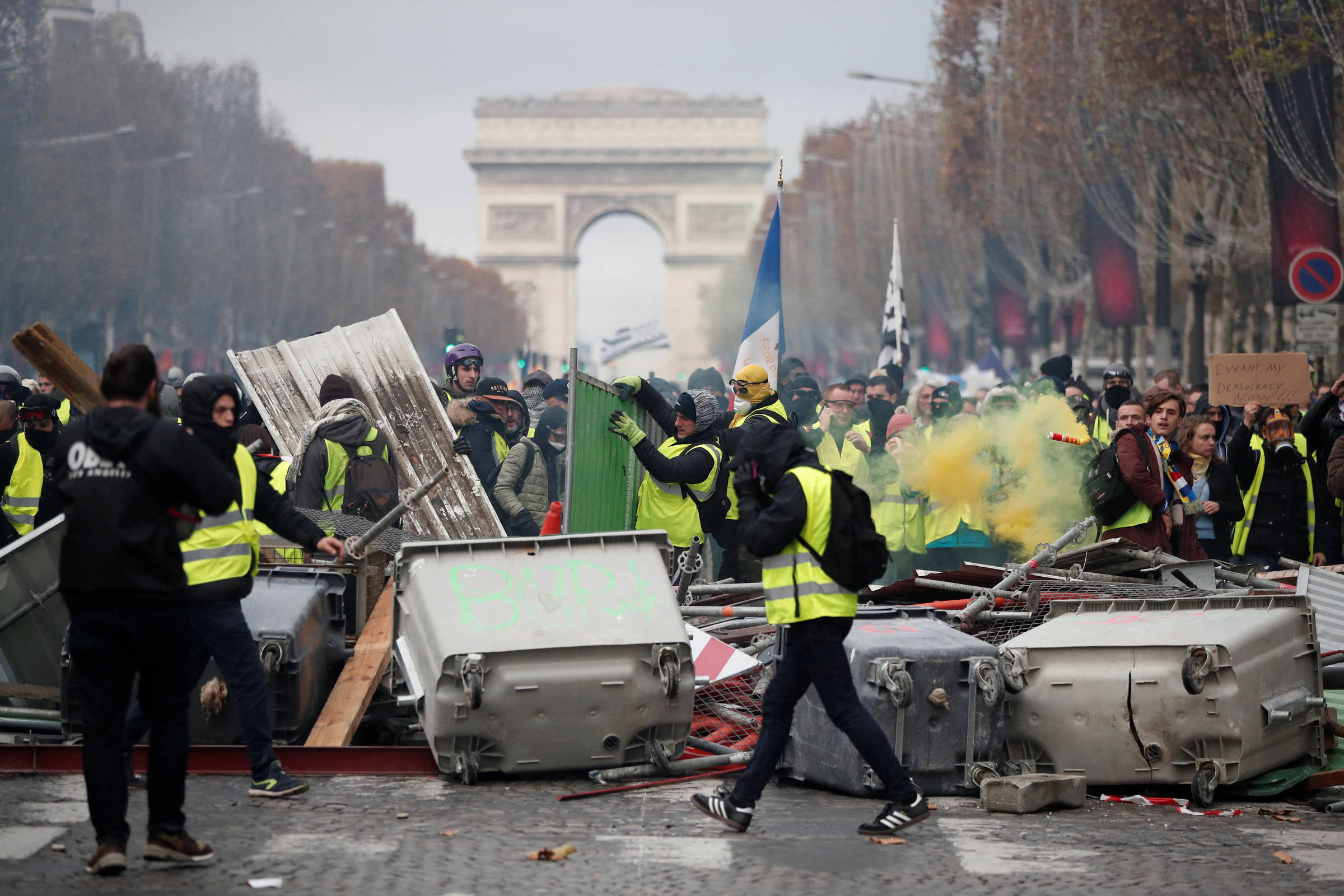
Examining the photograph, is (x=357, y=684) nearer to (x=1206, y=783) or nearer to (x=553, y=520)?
(x=553, y=520)

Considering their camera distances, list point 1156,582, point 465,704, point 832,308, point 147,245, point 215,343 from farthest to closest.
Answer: point 832,308, point 215,343, point 147,245, point 1156,582, point 465,704

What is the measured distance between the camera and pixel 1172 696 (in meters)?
6.85

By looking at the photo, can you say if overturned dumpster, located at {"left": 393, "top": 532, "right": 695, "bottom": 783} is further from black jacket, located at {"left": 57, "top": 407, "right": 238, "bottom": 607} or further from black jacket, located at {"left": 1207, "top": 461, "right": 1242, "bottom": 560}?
black jacket, located at {"left": 1207, "top": 461, "right": 1242, "bottom": 560}

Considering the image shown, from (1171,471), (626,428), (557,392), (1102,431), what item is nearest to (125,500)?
(626,428)

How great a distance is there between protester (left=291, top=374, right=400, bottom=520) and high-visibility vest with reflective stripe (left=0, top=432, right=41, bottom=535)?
2.15 metres

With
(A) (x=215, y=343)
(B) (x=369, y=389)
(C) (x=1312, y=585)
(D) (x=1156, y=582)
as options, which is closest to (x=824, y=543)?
(D) (x=1156, y=582)

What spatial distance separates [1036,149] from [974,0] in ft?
18.0

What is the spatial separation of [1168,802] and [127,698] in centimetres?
386

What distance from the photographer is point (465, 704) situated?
22.2 feet

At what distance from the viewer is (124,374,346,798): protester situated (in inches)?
251

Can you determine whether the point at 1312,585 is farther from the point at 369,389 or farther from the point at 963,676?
the point at 369,389

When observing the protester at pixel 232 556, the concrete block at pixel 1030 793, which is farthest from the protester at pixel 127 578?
the concrete block at pixel 1030 793

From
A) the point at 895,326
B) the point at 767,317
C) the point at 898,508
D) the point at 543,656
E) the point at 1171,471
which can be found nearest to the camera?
the point at 543,656

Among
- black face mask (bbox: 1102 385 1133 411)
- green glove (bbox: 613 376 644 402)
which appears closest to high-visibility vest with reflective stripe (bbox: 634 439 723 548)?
green glove (bbox: 613 376 644 402)
